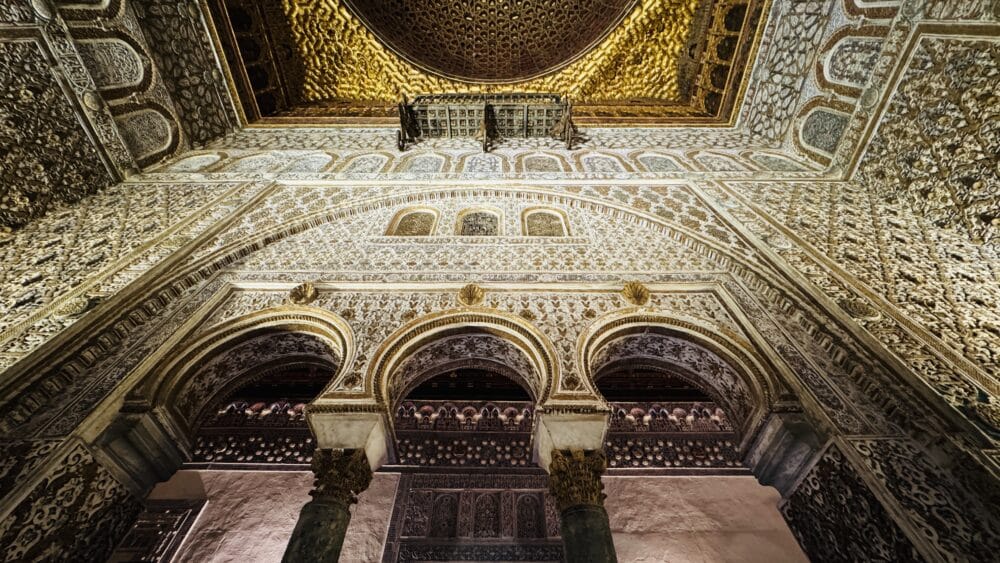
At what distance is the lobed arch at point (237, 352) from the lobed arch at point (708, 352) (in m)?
1.77

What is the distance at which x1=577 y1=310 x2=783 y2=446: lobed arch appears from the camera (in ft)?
7.98

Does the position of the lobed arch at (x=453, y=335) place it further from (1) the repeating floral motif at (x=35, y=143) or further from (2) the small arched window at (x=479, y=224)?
(1) the repeating floral motif at (x=35, y=143)

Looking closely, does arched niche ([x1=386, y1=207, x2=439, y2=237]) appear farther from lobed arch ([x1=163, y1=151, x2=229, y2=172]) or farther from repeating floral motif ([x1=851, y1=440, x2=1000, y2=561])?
repeating floral motif ([x1=851, y1=440, x2=1000, y2=561])

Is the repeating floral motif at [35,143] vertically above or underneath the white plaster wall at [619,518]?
above

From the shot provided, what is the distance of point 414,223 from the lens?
4184 mm

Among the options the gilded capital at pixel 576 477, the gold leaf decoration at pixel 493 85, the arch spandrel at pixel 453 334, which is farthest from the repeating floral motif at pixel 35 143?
the gilded capital at pixel 576 477

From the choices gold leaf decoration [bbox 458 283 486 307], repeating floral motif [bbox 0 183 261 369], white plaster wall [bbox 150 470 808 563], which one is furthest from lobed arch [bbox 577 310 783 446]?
repeating floral motif [bbox 0 183 261 369]

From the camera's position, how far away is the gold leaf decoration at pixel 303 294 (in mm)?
2996

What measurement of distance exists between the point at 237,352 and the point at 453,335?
1.69 m

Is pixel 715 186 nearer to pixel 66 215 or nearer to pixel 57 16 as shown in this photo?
pixel 66 215

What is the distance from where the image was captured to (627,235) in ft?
12.5

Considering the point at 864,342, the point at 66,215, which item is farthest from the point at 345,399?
the point at 66,215

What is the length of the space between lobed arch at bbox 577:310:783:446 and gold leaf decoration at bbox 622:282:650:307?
0.10m

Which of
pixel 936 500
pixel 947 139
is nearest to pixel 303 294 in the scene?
pixel 936 500
